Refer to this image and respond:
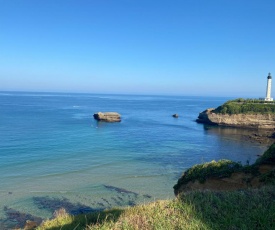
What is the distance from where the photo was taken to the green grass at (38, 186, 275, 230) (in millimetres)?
6169

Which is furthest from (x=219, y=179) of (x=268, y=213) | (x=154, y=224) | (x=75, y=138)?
(x=75, y=138)

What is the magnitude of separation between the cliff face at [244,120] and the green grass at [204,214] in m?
63.3

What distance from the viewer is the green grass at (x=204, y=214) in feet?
20.2

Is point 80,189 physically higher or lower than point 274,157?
lower

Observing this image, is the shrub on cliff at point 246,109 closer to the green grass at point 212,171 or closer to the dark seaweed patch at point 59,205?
the green grass at point 212,171

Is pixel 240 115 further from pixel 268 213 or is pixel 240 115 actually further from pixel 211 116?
pixel 268 213

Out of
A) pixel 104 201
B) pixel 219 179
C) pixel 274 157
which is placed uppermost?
pixel 274 157

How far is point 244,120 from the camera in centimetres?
6712

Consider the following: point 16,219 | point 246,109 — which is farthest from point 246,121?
point 16,219

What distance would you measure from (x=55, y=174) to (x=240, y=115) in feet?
181

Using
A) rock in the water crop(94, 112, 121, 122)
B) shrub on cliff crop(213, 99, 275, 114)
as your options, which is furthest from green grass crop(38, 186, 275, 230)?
shrub on cliff crop(213, 99, 275, 114)

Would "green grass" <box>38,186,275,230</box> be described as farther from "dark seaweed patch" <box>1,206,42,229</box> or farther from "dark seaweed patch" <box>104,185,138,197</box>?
"dark seaweed patch" <box>104,185,138,197</box>

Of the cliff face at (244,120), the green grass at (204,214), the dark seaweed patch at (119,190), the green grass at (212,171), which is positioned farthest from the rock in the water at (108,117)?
the green grass at (204,214)

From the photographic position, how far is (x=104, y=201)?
66.0 feet
